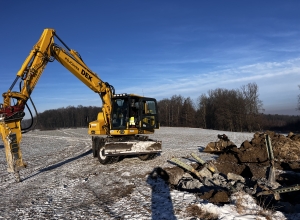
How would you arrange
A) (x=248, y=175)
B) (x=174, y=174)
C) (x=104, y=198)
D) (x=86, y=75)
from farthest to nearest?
(x=86, y=75) → (x=248, y=175) → (x=174, y=174) → (x=104, y=198)

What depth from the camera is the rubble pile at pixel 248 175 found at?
23.0ft

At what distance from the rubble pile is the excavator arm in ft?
16.4

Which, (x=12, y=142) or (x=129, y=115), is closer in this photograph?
(x=12, y=142)

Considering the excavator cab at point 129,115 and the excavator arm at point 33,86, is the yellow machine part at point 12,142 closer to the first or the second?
the excavator arm at point 33,86

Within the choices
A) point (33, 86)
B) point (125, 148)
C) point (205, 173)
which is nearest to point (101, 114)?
point (125, 148)

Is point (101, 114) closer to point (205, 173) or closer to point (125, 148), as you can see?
point (125, 148)

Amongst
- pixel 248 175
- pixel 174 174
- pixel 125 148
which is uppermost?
pixel 125 148

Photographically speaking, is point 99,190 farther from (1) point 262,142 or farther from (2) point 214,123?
(2) point 214,123

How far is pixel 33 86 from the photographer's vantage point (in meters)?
10.3

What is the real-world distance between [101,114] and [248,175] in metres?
6.98

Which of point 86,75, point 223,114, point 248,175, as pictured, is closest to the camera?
point 248,175

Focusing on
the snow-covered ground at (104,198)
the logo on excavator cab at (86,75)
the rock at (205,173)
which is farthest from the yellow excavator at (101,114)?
the rock at (205,173)

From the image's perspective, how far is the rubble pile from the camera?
7.00m

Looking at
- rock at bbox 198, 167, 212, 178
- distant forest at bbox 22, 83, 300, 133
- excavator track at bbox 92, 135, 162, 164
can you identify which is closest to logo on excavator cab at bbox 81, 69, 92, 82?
excavator track at bbox 92, 135, 162, 164
